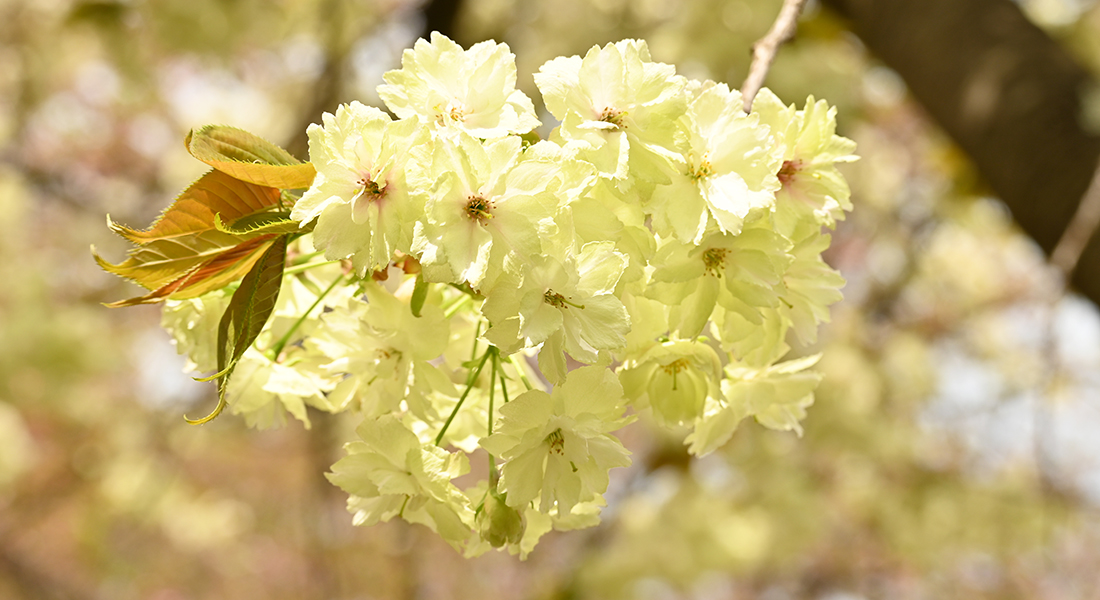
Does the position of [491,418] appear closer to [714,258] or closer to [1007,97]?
[714,258]

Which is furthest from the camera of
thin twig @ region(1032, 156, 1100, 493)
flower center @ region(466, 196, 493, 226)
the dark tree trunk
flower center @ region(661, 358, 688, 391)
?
the dark tree trunk

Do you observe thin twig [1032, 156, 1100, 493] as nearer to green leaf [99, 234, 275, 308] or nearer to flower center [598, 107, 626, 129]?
flower center [598, 107, 626, 129]

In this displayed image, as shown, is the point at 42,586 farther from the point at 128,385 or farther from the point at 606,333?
the point at 606,333

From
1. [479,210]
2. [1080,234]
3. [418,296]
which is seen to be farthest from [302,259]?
[1080,234]

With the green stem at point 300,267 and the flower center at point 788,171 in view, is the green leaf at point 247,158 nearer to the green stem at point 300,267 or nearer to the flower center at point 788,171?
the green stem at point 300,267

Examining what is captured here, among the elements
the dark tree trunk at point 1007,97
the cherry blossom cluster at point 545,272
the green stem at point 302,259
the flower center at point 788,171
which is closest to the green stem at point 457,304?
the cherry blossom cluster at point 545,272

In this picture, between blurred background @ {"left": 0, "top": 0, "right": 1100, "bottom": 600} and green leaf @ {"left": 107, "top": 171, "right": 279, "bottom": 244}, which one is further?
blurred background @ {"left": 0, "top": 0, "right": 1100, "bottom": 600}

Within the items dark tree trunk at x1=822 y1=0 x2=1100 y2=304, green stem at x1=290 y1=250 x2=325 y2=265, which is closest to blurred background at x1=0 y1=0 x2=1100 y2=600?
dark tree trunk at x1=822 y1=0 x2=1100 y2=304
